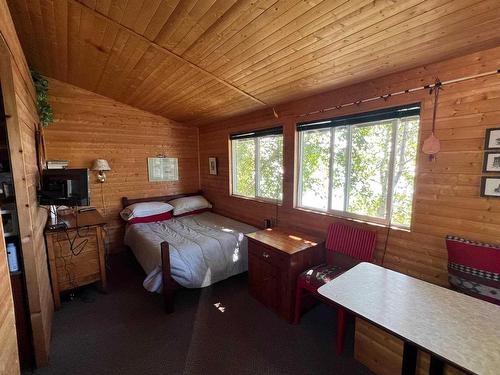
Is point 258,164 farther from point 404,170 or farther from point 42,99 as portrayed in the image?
point 42,99

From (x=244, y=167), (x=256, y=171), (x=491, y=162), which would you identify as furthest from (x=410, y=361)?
(x=244, y=167)

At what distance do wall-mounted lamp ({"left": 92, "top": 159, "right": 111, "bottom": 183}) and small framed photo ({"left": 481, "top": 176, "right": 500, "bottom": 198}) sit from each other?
436cm

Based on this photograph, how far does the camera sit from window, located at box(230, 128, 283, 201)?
3.19 metres

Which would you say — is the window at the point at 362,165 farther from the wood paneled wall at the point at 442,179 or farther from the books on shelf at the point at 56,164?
the books on shelf at the point at 56,164

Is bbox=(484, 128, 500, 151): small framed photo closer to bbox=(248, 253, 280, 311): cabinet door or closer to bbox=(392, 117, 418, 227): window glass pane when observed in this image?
bbox=(392, 117, 418, 227): window glass pane

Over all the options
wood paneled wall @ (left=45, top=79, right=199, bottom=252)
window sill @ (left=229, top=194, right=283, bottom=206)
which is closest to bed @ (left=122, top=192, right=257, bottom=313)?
window sill @ (left=229, top=194, right=283, bottom=206)

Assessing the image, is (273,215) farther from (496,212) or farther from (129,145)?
(129,145)

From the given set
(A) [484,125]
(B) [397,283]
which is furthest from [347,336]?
(A) [484,125]

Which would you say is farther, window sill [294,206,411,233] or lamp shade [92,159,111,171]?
lamp shade [92,159,111,171]

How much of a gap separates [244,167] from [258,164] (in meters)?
0.35

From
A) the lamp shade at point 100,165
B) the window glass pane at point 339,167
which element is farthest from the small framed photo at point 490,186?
the lamp shade at point 100,165

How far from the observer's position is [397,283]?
1.45 metres

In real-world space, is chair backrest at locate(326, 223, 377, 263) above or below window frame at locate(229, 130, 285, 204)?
below

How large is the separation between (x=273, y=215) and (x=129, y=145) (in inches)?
107
